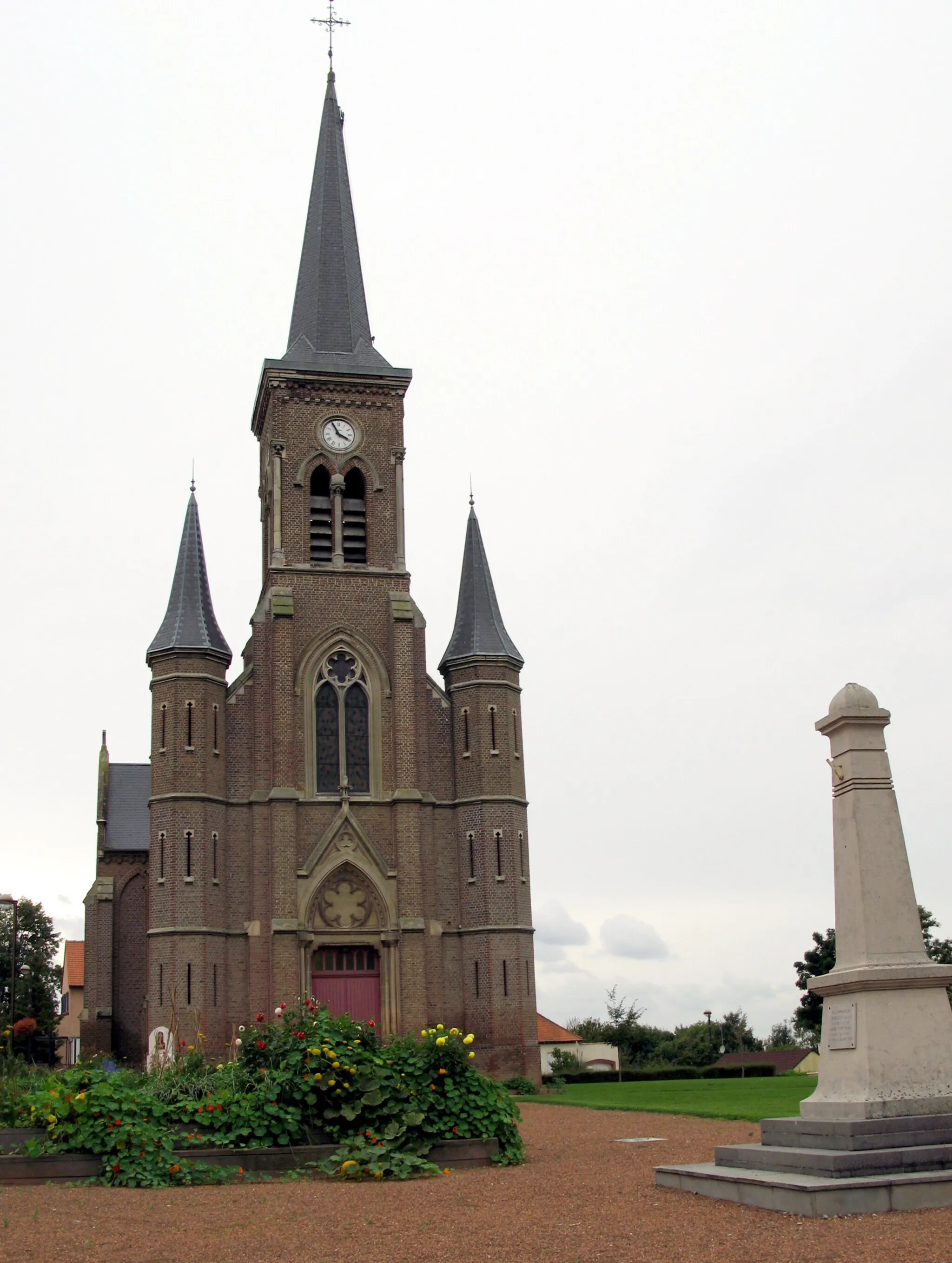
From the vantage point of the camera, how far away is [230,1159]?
15.3 meters

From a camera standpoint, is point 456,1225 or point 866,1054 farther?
point 866,1054

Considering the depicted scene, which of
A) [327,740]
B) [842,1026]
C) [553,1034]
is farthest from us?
[553,1034]

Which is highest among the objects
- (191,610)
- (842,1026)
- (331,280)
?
(331,280)

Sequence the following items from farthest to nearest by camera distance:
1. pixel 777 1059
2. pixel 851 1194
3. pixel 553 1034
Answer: pixel 553 1034 < pixel 777 1059 < pixel 851 1194

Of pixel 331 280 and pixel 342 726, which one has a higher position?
pixel 331 280

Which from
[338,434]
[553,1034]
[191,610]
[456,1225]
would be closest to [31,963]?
[553,1034]

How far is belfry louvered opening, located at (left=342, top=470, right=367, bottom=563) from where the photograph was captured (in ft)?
138

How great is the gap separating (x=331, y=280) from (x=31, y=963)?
3764 centimetres

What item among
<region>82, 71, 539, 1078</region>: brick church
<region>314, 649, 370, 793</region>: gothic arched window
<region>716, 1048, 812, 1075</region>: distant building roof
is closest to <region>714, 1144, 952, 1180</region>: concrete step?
<region>82, 71, 539, 1078</region>: brick church

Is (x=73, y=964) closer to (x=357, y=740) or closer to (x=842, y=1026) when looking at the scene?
(x=357, y=740)

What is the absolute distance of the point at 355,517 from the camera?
42562 mm

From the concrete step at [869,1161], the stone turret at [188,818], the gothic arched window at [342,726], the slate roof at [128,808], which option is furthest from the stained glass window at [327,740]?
the concrete step at [869,1161]

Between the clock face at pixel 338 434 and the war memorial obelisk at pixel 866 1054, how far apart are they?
3054 cm

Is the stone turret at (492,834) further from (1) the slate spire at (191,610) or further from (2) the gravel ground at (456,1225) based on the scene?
(2) the gravel ground at (456,1225)
